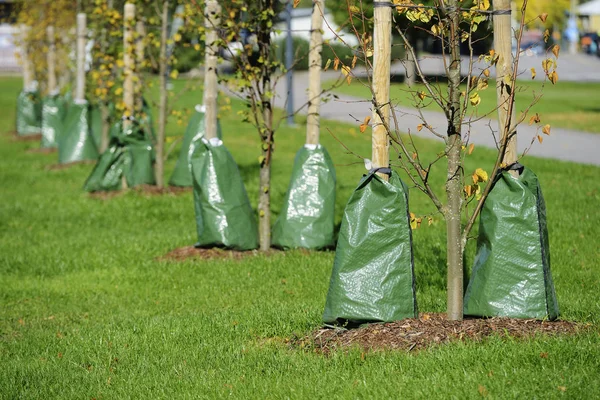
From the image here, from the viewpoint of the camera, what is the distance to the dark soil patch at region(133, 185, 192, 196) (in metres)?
12.2

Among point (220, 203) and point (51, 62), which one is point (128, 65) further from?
point (51, 62)

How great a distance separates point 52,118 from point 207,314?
13.2 metres

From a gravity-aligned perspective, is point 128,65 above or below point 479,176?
above

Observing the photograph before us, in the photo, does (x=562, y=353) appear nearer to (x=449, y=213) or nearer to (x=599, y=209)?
(x=449, y=213)

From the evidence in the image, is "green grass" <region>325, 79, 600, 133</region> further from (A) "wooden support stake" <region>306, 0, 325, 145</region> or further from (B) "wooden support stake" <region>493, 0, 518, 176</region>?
(B) "wooden support stake" <region>493, 0, 518, 176</region>

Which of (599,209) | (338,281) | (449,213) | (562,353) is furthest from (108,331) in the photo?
(599,209)

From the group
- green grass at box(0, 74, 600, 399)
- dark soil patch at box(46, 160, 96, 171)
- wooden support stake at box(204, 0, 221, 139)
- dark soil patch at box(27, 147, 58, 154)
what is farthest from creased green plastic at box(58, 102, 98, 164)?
wooden support stake at box(204, 0, 221, 139)

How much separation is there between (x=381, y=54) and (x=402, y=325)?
1.63m

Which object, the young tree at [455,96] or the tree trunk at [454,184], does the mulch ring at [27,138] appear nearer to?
the young tree at [455,96]

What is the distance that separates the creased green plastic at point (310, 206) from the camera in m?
8.63

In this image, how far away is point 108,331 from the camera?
6.39m

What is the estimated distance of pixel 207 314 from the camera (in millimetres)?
6805

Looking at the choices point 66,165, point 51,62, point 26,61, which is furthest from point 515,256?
point 26,61

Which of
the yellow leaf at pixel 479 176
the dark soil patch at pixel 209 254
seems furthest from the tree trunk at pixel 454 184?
the dark soil patch at pixel 209 254
